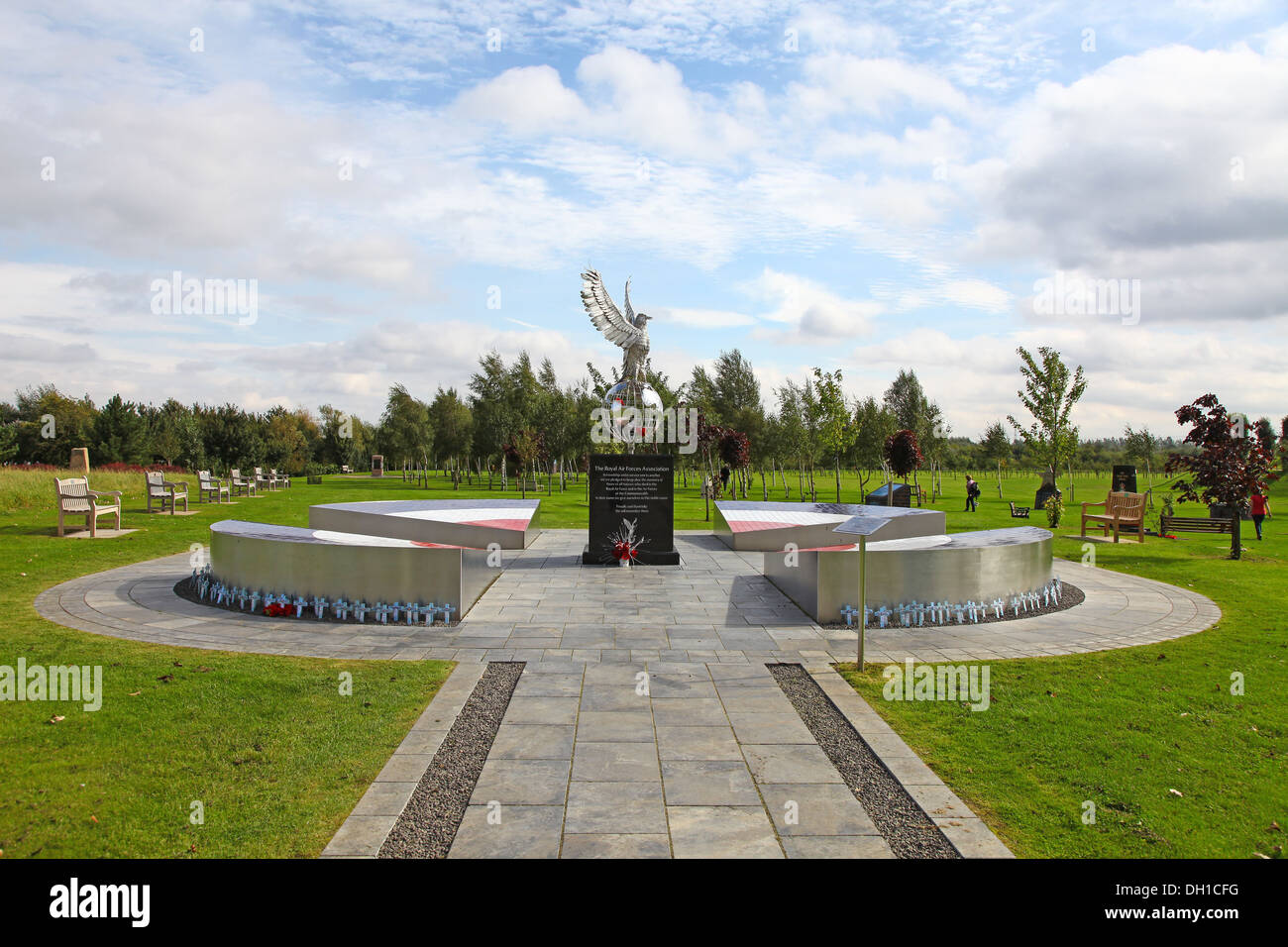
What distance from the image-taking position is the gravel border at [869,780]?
410cm

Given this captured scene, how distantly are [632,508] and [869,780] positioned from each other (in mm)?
9768

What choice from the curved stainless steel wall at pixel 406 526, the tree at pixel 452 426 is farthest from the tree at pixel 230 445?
the curved stainless steel wall at pixel 406 526

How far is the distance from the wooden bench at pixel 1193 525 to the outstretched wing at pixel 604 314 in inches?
618

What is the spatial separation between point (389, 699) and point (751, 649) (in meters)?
3.85

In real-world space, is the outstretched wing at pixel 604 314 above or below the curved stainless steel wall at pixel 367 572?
above

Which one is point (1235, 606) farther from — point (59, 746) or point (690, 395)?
point (690, 395)

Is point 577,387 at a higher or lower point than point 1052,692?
higher

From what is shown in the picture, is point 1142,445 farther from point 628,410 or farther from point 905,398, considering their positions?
point 628,410

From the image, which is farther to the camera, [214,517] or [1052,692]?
[214,517]

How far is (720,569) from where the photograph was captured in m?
13.8

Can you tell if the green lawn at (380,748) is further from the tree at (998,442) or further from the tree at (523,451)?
the tree at (998,442)

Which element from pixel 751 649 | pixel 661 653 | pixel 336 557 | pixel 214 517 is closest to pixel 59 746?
pixel 336 557

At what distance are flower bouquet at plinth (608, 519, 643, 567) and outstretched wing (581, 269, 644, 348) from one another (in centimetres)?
525
